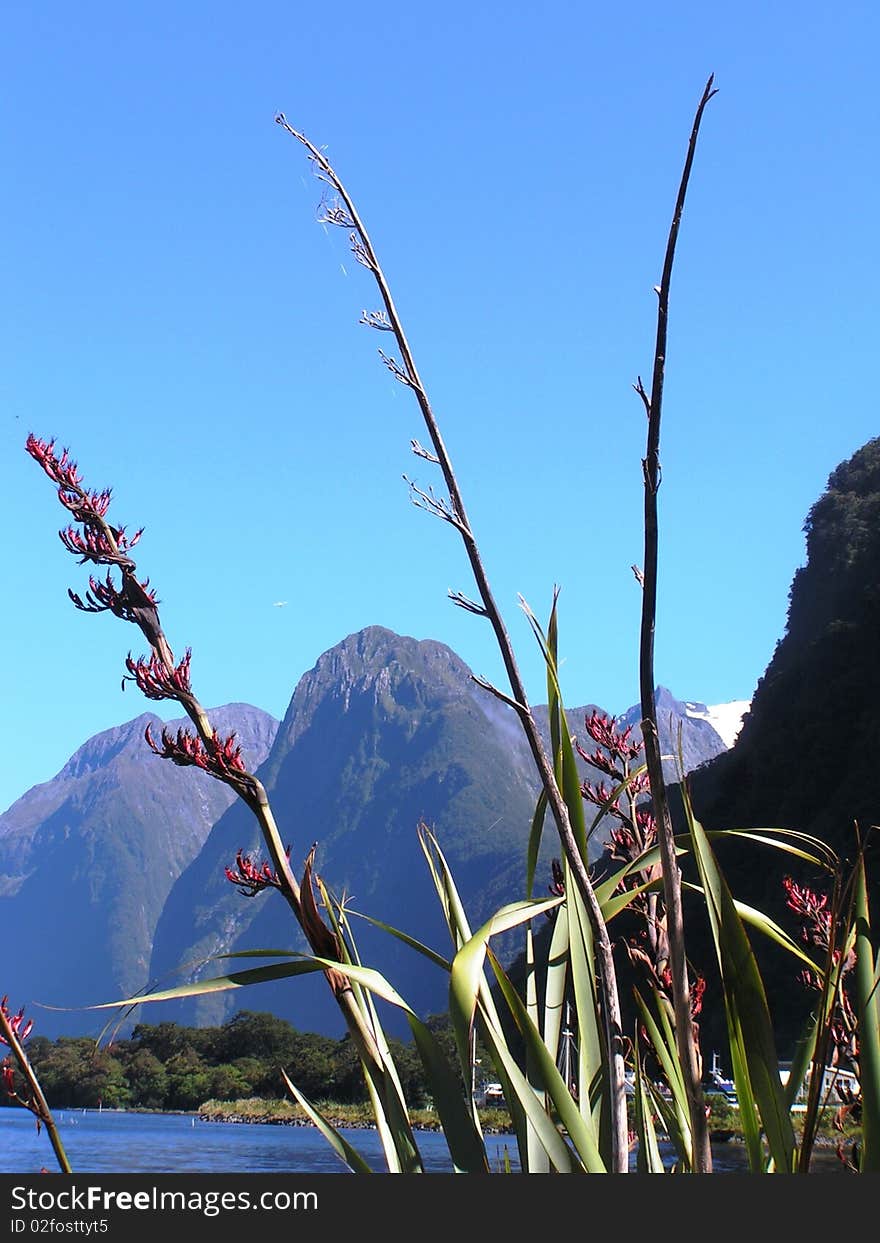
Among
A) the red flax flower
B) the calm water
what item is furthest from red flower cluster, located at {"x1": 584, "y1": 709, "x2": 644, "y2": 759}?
the calm water

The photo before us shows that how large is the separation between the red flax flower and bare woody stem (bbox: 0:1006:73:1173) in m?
0.33

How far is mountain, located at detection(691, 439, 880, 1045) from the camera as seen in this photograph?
3962cm

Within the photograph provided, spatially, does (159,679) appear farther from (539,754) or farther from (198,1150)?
(198,1150)

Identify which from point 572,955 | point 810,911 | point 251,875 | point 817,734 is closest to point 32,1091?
point 251,875

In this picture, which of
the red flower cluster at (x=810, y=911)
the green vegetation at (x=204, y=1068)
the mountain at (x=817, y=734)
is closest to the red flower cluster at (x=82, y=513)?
the red flower cluster at (x=810, y=911)

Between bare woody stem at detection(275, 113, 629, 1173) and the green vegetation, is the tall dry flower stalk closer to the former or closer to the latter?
bare woody stem at detection(275, 113, 629, 1173)

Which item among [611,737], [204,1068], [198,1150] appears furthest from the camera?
[204,1068]

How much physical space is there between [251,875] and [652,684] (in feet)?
1.95

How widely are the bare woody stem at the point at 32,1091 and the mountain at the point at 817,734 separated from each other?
111 feet

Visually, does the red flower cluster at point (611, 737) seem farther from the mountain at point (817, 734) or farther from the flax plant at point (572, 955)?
the mountain at point (817, 734)

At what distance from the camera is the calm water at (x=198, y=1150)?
23.4 m

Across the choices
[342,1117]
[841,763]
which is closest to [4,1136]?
[342,1117]

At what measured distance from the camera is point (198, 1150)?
98.6ft

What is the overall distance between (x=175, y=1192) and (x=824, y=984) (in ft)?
2.94
